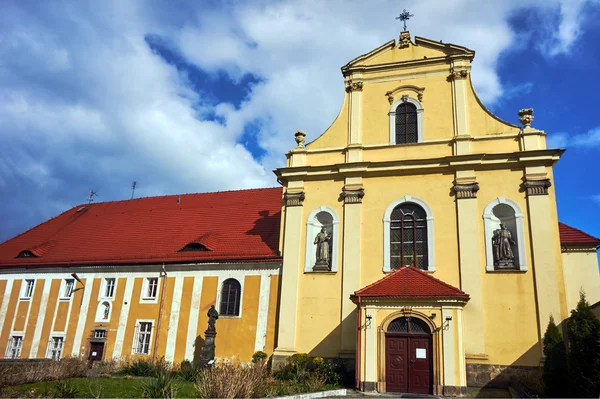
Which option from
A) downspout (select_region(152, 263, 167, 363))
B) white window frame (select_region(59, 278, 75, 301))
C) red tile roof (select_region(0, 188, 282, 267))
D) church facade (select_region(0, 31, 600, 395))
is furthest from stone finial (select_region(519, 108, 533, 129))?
white window frame (select_region(59, 278, 75, 301))

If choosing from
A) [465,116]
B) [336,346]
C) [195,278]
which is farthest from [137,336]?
[465,116]

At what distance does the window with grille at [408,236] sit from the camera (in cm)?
1855

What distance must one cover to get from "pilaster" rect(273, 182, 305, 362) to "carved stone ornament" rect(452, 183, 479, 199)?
634 cm

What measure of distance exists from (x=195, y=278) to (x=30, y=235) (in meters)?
14.6

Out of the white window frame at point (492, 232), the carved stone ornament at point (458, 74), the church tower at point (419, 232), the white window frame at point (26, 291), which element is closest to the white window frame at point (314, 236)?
the church tower at point (419, 232)

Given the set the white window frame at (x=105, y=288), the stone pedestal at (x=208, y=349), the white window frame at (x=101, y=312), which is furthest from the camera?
the white window frame at (x=105, y=288)

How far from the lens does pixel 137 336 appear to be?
22.0 metres

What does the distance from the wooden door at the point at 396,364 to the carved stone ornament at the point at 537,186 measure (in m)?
7.29

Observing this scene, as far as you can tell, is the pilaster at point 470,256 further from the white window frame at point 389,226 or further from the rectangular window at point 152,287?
the rectangular window at point 152,287

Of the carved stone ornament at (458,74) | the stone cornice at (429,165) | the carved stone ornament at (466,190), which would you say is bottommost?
the carved stone ornament at (466,190)

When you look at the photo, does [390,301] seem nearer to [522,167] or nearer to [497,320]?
[497,320]

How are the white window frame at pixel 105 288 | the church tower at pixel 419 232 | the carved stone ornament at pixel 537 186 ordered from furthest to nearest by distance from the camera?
the white window frame at pixel 105 288 → the carved stone ornament at pixel 537 186 → the church tower at pixel 419 232

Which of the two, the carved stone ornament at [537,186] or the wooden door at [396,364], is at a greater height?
the carved stone ornament at [537,186]

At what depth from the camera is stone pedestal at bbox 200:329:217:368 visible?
62.5ft
